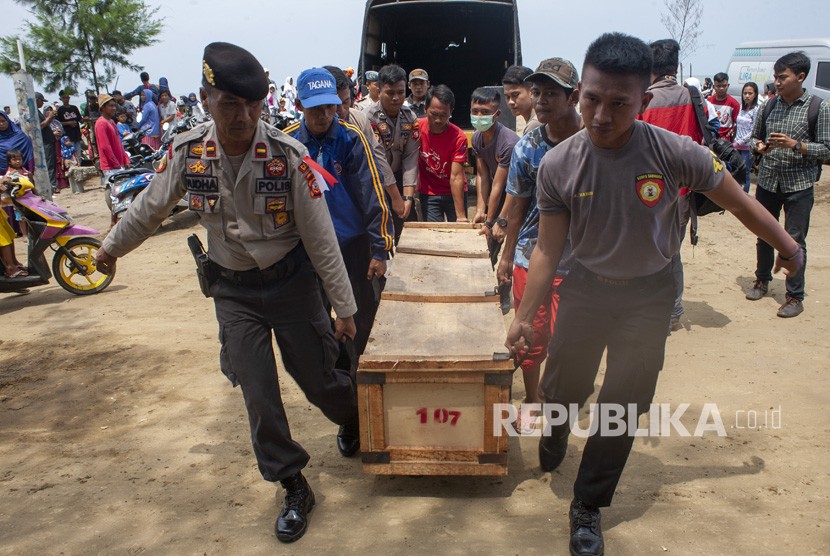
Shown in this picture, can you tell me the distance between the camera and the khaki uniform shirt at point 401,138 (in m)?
5.59

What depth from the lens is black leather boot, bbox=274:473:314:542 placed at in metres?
2.86

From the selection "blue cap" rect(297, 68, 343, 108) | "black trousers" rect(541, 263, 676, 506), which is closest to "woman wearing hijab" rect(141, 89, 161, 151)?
"blue cap" rect(297, 68, 343, 108)

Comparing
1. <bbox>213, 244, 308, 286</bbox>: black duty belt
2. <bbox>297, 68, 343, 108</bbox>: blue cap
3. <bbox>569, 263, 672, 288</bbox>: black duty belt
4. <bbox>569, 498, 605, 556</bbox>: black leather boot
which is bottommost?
<bbox>569, 498, 605, 556</bbox>: black leather boot

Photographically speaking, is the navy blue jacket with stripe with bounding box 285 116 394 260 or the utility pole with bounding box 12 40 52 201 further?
the utility pole with bounding box 12 40 52 201

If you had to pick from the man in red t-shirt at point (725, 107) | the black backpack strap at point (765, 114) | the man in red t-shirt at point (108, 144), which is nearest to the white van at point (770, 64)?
the man in red t-shirt at point (725, 107)

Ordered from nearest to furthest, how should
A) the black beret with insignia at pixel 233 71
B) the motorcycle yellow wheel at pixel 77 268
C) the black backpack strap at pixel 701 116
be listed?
the black beret with insignia at pixel 233 71
the black backpack strap at pixel 701 116
the motorcycle yellow wheel at pixel 77 268

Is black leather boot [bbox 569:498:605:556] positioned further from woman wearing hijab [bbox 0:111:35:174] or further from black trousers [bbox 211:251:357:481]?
woman wearing hijab [bbox 0:111:35:174]

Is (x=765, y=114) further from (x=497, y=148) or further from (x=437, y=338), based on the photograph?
(x=437, y=338)

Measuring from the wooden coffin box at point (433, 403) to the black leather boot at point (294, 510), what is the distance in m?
0.30

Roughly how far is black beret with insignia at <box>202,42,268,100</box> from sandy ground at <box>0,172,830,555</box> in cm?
184

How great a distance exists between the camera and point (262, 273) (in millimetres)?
2812

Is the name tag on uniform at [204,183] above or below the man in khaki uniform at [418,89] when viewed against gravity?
below

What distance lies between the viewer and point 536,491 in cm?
320

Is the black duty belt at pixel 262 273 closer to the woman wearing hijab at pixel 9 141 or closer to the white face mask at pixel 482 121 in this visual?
the white face mask at pixel 482 121
